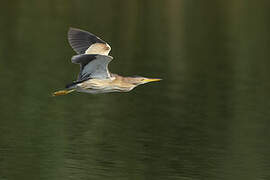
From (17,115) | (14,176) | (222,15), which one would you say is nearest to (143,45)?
(222,15)

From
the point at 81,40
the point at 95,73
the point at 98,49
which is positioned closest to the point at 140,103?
the point at 81,40

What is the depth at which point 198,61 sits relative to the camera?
72.1ft

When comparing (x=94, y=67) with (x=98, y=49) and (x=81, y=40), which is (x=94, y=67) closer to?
(x=98, y=49)

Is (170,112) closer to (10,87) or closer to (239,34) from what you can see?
(10,87)

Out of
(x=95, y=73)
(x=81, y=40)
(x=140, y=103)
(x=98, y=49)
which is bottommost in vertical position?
(x=140, y=103)

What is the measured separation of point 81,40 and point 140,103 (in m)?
5.82

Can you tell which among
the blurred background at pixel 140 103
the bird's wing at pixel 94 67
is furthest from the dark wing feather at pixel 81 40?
the blurred background at pixel 140 103

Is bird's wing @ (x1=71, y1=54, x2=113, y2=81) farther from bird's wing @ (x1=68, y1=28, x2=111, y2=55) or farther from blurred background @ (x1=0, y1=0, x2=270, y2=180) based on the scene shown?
blurred background @ (x1=0, y1=0, x2=270, y2=180)

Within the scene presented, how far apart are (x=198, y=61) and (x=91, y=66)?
12179 millimetres

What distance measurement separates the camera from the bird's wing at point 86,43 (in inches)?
413

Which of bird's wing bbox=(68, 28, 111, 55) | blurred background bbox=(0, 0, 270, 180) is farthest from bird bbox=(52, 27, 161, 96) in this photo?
blurred background bbox=(0, 0, 270, 180)

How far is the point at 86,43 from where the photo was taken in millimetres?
10648

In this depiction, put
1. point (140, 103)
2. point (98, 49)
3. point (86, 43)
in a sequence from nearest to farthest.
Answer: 1. point (98, 49)
2. point (86, 43)
3. point (140, 103)

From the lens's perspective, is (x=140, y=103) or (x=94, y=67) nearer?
(x=94, y=67)
